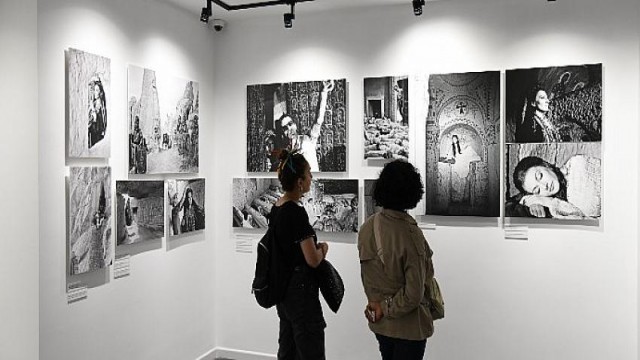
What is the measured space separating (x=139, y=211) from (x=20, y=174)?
984 mm

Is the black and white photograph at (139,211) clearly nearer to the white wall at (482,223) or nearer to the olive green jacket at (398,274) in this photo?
the white wall at (482,223)

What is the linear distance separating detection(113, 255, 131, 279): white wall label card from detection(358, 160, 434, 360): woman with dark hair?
6.26 ft

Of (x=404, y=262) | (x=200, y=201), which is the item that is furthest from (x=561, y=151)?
(x=200, y=201)

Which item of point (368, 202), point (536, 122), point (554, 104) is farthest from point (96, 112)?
point (554, 104)

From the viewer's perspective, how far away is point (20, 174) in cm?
327

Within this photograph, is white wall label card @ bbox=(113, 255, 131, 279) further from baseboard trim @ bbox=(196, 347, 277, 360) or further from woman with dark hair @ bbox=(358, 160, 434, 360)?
woman with dark hair @ bbox=(358, 160, 434, 360)

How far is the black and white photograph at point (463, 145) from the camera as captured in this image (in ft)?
14.2

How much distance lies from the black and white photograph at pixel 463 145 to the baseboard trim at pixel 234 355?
1.87 meters

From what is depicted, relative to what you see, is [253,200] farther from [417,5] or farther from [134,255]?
[417,5]

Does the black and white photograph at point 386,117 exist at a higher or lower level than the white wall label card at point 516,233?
higher

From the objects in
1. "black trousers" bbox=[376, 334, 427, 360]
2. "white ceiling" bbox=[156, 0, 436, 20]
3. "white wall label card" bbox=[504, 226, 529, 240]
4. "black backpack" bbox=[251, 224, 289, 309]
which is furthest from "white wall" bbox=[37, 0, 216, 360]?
"white wall label card" bbox=[504, 226, 529, 240]

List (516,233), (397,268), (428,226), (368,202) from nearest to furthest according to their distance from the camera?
(397,268), (516,233), (428,226), (368,202)

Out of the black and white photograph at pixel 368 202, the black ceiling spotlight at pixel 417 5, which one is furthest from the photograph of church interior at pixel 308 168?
the black ceiling spotlight at pixel 417 5

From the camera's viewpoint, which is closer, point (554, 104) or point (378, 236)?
point (378, 236)
